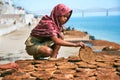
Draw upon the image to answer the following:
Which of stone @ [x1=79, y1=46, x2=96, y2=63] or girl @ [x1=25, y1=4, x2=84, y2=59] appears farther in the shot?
girl @ [x1=25, y1=4, x2=84, y2=59]

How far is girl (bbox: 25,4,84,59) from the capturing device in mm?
4824

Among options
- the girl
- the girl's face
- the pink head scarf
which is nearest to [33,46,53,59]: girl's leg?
the girl

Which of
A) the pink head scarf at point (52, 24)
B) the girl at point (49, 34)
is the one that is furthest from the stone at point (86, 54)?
the pink head scarf at point (52, 24)

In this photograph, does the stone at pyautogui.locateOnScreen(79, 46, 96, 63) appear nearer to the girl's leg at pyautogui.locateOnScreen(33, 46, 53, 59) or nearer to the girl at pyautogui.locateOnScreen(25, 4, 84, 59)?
the girl at pyautogui.locateOnScreen(25, 4, 84, 59)

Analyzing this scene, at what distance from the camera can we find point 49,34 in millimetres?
4789

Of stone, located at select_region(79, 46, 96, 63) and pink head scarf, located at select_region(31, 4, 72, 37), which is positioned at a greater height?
pink head scarf, located at select_region(31, 4, 72, 37)

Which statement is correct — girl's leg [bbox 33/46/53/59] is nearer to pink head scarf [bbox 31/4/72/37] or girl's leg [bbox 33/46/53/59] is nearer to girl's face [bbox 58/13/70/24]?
pink head scarf [bbox 31/4/72/37]

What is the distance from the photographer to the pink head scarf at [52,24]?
481 centimetres

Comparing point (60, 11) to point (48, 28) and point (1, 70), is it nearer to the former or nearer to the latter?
point (48, 28)

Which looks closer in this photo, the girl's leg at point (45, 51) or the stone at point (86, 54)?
the stone at point (86, 54)

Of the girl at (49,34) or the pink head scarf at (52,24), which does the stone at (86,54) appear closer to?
the girl at (49,34)

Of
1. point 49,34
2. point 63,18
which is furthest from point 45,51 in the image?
point 63,18

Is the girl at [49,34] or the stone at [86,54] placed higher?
the girl at [49,34]

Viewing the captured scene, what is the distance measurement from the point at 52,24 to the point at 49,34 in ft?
0.65
